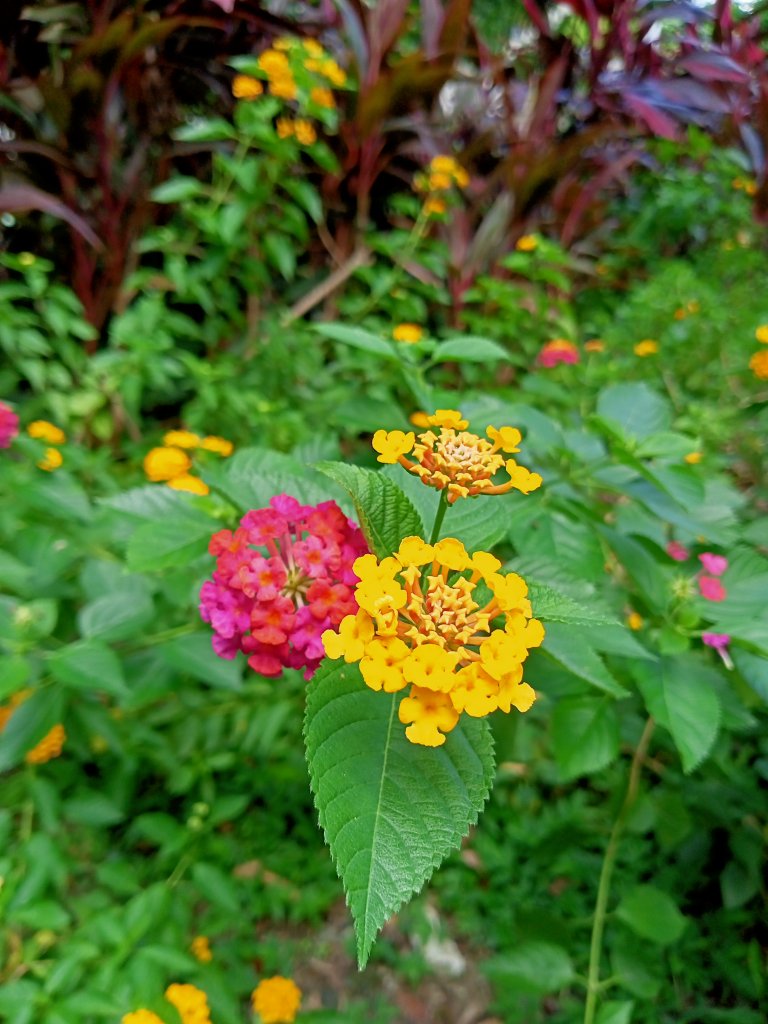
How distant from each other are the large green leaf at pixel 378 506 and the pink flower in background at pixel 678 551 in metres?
0.47

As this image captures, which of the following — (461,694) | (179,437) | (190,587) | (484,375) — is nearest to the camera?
(461,694)

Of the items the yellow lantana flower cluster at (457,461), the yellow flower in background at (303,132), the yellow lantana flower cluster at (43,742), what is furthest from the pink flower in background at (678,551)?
the yellow flower in background at (303,132)

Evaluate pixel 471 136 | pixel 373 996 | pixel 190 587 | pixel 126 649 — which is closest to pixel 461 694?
pixel 190 587

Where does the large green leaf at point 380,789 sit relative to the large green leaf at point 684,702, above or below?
above

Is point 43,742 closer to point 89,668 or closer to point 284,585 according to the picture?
point 89,668

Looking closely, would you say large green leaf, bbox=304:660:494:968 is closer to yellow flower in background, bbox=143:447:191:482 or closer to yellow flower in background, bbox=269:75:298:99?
yellow flower in background, bbox=143:447:191:482

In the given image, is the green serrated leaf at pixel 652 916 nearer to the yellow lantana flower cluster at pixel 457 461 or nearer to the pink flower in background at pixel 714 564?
the pink flower in background at pixel 714 564

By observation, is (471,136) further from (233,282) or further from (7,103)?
(7,103)

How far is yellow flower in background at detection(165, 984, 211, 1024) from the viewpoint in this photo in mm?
801

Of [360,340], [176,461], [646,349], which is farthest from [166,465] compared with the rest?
[646,349]

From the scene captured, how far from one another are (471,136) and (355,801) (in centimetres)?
247

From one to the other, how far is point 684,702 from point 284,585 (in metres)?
0.43

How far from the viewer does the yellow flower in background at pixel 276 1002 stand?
2.94 ft

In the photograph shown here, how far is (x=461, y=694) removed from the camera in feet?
1.42
